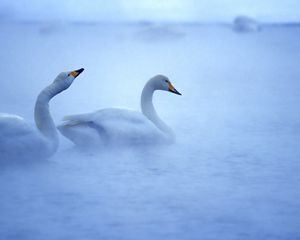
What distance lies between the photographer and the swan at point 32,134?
12.9 ft

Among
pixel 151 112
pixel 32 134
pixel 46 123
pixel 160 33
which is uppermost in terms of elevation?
pixel 160 33

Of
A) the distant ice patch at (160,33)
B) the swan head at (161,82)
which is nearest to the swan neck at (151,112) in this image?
the swan head at (161,82)

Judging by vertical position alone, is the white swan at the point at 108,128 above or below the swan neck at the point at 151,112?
below

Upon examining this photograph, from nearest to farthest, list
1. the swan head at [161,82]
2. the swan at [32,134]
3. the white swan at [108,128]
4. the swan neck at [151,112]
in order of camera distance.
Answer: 1. the swan at [32,134]
2. the white swan at [108,128]
3. the swan neck at [151,112]
4. the swan head at [161,82]

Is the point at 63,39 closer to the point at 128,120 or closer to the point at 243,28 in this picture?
the point at 243,28

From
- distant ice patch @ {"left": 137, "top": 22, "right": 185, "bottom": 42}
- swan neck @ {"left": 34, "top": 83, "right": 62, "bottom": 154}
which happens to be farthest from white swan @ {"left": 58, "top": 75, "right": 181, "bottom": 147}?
distant ice patch @ {"left": 137, "top": 22, "right": 185, "bottom": 42}

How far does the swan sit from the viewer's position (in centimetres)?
393

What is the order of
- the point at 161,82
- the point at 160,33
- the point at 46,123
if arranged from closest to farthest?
the point at 46,123
the point at 161,82
the point at 160,33

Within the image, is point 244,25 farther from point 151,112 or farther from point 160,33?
point 151,112

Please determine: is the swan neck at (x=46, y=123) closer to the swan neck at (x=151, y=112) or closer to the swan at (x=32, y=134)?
the swan at (x=32, y=134)

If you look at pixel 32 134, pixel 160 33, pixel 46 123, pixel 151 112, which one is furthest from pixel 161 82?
pixel 160 33

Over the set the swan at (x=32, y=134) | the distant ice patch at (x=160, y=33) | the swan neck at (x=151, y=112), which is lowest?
the swan at (x=32, y=134)

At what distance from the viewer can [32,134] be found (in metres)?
4.02

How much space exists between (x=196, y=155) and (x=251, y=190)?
0.87 metres
